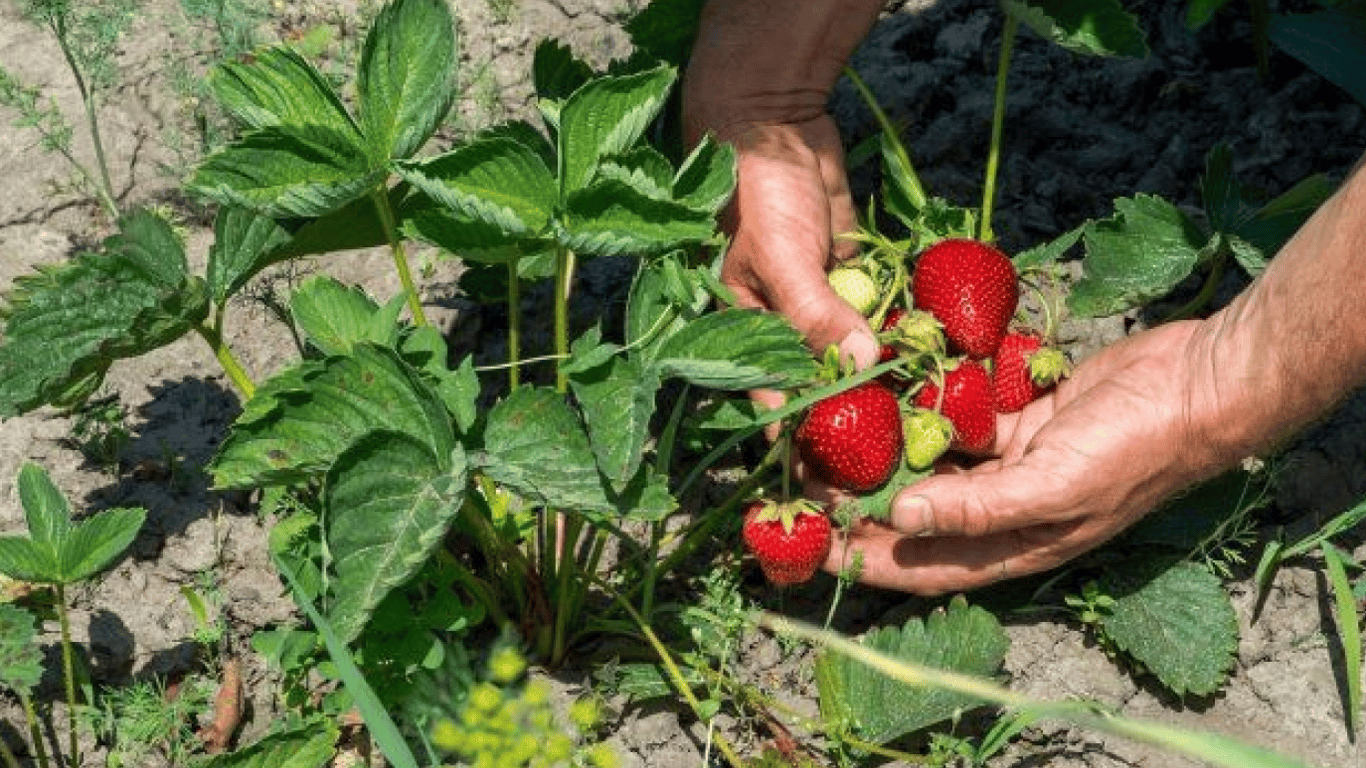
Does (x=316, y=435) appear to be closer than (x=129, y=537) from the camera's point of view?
Yes

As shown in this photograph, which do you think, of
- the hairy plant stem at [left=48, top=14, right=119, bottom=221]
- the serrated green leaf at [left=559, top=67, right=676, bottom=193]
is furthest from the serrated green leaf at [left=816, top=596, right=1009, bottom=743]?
the hairy plant stem at [left=48, top=14, right=119, bottom=221]

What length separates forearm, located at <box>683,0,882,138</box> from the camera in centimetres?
240

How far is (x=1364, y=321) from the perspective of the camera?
196 centimetres

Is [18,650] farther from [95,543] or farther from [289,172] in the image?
[289,172]

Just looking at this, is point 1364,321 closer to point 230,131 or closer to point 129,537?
point 129,537

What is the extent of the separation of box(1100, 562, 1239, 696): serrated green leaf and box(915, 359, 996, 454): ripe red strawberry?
0.98 feet

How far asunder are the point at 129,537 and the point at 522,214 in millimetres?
688

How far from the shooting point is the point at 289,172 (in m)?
1.85

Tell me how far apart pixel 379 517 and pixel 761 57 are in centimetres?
103

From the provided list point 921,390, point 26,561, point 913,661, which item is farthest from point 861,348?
point 26,561

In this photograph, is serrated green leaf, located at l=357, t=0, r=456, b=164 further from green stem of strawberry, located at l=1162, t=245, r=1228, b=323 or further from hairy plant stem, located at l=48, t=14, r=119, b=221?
green stem of strawberry, located at l=1162, t=245, r=1228, b=323

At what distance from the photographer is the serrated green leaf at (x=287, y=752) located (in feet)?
6.59

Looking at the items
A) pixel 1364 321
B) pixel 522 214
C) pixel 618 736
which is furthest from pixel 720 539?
pixel 1364 321

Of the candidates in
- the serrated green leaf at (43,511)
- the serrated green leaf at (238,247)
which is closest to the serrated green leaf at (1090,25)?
the serrated green leaf at (238,247)
